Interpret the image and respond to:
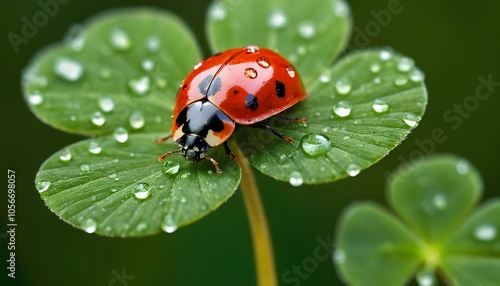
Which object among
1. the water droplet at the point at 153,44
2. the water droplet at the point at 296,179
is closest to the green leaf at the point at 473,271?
the water droplet at the point at 296,179

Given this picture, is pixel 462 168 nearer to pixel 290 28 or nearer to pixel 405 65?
pixel 405 65

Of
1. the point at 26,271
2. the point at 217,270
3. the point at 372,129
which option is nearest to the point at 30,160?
the point at 26,271

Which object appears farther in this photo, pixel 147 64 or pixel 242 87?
pixel 147 64

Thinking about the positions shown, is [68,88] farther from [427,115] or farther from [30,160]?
[427,115]

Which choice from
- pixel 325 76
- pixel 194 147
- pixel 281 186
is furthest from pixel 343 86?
pixel 281 186

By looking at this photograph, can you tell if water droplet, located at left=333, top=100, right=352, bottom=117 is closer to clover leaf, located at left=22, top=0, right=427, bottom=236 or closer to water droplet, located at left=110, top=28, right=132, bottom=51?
clover leaf, located at left=22, top=0, right=427, bottom=236

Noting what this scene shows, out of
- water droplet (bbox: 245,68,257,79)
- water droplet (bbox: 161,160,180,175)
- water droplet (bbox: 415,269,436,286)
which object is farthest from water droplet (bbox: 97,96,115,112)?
water droplet (bbox: 415,269,436,286)

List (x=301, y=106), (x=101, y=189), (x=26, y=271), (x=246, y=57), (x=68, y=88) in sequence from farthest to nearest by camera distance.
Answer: (x=26, y=271) < (x=68, y=88) < (x=301, y=106) < (x=246, y=57) < (x=101, y=189)
